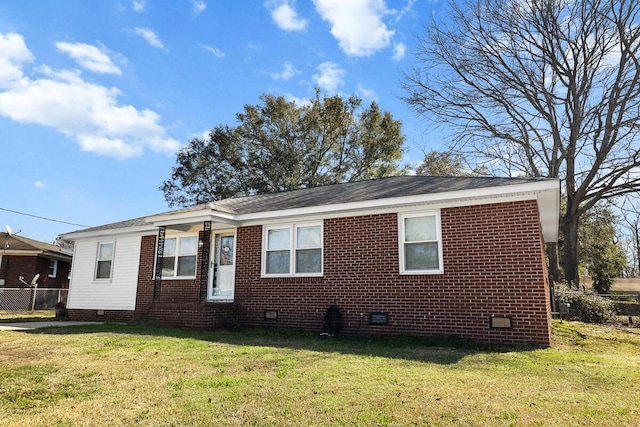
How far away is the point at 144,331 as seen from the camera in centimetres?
942

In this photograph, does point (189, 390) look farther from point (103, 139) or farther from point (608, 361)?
point (103, 139)

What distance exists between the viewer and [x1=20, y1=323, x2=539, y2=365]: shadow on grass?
671cm

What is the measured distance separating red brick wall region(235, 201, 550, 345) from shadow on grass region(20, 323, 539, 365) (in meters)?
0.37

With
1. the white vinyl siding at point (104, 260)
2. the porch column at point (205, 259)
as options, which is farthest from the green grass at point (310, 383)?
the white vinyl siding at point (104, 260)

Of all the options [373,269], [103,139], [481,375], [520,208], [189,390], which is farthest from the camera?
[103,139]

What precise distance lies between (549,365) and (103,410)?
573 centimetres

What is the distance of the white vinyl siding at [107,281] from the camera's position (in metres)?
13.1

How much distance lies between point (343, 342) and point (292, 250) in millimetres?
3083

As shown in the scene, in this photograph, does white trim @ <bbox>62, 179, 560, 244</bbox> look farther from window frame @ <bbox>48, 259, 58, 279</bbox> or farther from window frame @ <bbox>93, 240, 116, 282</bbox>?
window frame @ <bbox>48, 259, 58, 279</bbox>

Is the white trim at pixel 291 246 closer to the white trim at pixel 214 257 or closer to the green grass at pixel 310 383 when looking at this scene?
the white trim at pixel 214 257

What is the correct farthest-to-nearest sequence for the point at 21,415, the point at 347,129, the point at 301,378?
the point at 347,129
the point at 301,378
the point at 21,415

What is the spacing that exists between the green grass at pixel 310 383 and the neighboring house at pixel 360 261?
3.40 ft

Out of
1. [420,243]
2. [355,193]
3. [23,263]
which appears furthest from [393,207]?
[23,263]

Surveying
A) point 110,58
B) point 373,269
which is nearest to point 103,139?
point 110,58
